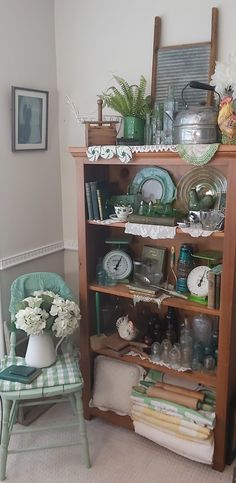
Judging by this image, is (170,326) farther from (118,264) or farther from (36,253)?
(36,253)

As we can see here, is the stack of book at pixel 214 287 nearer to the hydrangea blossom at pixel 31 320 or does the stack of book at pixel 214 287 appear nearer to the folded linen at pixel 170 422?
the folded linen at pixel 170 422

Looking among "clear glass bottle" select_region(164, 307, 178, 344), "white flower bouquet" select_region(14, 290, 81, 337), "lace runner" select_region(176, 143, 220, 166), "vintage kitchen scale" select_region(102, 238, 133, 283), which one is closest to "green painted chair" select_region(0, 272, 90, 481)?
"white flower bouquet" select_region(14, 290, 81, 337)

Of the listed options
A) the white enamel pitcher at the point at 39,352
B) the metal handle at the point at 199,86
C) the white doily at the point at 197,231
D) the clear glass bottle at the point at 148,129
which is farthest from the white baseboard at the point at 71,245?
the metal handle at the point at 199,86

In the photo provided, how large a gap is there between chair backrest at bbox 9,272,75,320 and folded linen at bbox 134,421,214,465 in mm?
783

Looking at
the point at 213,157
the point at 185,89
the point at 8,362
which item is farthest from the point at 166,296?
the point at 185,89

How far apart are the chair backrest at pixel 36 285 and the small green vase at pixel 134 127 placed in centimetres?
87

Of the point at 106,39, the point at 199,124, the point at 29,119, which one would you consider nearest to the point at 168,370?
the point at 199,124

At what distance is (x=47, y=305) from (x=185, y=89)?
50.6 inches

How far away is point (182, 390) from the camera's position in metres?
2.17

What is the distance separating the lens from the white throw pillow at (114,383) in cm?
234

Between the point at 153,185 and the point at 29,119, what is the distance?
2.64ft

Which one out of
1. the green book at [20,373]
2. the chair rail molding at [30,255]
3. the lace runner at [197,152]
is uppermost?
the lace runner at [197,152]

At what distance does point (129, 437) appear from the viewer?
7.71 ft

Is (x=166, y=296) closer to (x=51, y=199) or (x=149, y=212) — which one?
(x=149, y=212)
